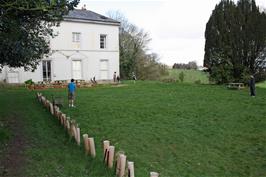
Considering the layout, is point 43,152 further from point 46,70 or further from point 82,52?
point 82,52

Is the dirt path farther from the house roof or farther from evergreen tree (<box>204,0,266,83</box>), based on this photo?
the house roof

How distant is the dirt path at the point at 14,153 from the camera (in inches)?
342

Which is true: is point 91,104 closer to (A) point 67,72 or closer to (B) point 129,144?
(B) point 129,144

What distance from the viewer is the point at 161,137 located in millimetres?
13102

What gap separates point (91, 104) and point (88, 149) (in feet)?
34.1

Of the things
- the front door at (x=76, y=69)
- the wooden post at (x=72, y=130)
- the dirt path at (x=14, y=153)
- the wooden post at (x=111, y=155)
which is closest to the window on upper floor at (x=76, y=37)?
the front door at (x=76, y=69)

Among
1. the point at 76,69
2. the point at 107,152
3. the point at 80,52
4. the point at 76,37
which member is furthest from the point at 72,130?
the point at 76,37

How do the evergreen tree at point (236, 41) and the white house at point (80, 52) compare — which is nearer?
the evergreen tree at point (236, 41)

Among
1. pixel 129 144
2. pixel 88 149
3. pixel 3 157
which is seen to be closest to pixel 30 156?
pixel 3 157

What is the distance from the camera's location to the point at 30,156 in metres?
10.1

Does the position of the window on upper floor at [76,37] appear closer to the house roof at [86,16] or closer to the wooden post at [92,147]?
the house roof at [86,16]

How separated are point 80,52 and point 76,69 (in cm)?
203

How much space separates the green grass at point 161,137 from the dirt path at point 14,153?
0.30 m

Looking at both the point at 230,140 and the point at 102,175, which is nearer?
the point at 102,175
